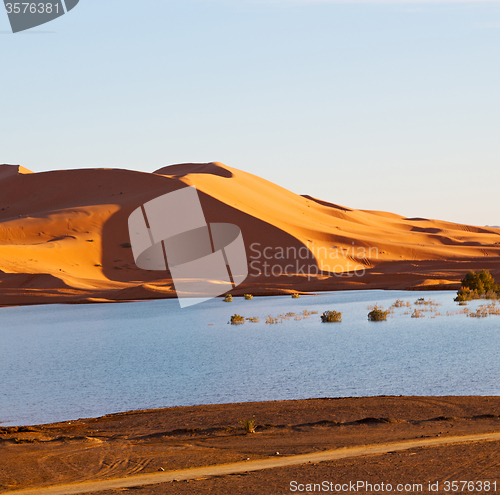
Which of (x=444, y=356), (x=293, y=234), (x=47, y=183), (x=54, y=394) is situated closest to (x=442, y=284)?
(x=293, y=234)

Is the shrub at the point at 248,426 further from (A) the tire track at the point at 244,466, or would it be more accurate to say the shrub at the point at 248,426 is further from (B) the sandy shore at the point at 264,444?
(A) the tire track at the point at 244,466

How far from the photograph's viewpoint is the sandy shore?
766 cm

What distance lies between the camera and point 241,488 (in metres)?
7.36

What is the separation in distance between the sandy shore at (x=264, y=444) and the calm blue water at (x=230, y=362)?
1.34 m

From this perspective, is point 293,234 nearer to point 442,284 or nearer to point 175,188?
point 175,188

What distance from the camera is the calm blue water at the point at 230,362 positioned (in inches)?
539

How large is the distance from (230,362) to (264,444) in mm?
8422

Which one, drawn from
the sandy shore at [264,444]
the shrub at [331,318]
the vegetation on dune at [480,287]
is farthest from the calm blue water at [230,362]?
the vegetation on dune at [480,287]

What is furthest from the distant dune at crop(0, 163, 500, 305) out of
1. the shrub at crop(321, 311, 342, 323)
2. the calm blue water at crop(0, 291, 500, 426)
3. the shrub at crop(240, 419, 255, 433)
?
the shrub at crop(240, 419, 255, 433)

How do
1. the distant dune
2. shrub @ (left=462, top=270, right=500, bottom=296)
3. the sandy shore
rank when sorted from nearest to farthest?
the sandy shore, shrub @ (left=462, top=270, right=500, bottom=296), the distant dune

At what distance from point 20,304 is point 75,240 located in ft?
66.1

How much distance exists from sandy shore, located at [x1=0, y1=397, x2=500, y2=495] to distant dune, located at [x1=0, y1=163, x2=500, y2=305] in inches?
1554

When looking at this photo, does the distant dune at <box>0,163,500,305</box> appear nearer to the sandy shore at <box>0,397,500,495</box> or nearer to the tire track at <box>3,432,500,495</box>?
the sandy shore at <box>0,397,500,495</box>

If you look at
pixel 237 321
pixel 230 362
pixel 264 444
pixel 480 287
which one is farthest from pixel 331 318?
pixel 264 444
